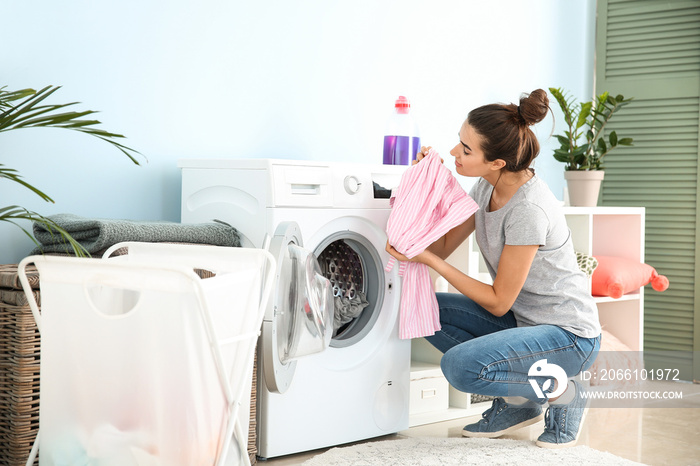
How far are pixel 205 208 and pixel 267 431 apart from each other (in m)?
0.65

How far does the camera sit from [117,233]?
181 centimetres

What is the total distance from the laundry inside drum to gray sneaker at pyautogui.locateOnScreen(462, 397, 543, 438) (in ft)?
1.69

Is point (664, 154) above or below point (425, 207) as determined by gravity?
above

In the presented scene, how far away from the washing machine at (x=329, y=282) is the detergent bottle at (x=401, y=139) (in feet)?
0.69

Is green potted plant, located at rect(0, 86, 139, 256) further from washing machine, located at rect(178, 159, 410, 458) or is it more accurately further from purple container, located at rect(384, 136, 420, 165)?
purple container, located at rect(384, 136, 420, 165)

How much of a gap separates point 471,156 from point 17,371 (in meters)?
1.29

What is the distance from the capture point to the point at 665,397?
10.0ft

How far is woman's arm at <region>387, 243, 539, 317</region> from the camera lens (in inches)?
81.7

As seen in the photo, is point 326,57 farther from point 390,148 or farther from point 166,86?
point 166,86

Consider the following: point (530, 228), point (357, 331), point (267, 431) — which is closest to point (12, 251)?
point (267, 431)

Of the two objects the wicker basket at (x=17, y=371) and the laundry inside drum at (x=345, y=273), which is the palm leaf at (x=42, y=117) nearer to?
the wicker basket at (x=17, y=371)

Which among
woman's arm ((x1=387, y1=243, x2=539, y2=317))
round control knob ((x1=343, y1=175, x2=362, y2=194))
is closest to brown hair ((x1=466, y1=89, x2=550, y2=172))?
woman's arm ((x1=387, y1=243, x2=539, y2=317))

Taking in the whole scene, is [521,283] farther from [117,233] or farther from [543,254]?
[117,233]

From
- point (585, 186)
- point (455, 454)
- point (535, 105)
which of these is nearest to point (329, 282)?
point (455, 454)
